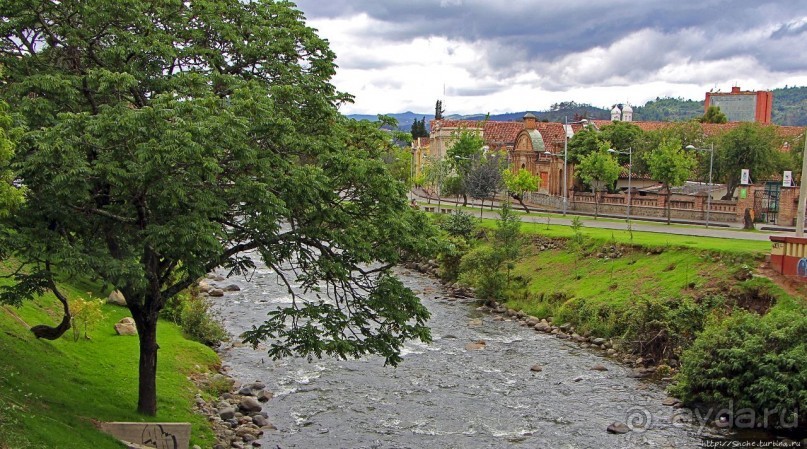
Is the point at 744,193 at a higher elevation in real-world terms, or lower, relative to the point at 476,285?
higher

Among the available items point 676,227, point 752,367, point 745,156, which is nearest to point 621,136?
point 745,156

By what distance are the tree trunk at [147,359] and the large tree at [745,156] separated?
5896 centimetres

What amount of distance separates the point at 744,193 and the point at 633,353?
97.7ft

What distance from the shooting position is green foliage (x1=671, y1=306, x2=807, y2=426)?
2319 centimetres

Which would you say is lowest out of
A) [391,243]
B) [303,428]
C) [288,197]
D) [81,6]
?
[303,428]

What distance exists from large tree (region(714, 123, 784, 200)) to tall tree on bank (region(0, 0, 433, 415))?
55.7m

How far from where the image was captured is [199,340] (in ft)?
105

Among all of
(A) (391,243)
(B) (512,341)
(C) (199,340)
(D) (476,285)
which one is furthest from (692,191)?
(A) (391,243)

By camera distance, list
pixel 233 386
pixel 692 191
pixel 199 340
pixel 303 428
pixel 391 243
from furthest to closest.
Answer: pixel 692 191, pixel 199 340, pixel 233 386, pixel 303 428, pixel 391 243

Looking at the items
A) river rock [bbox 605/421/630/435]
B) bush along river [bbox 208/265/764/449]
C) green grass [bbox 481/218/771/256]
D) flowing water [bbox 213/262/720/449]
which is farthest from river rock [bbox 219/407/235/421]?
green grass [bbox 481/218/771/256]

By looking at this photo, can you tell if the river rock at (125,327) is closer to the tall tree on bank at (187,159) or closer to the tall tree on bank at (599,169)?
the tall tree on bank at (187,159)

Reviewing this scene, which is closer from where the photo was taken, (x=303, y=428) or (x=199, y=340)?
(x=303, y=428)

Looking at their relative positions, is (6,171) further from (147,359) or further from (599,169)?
(599,169)

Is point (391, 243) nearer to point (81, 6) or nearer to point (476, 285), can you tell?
point (81, 6)
